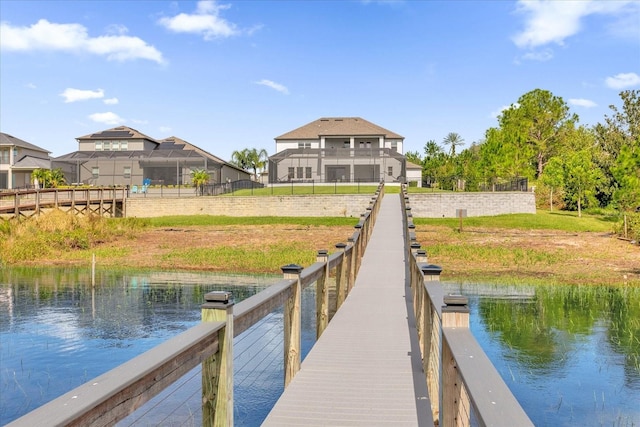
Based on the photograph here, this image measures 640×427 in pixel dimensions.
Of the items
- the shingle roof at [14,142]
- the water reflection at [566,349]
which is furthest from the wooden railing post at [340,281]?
the shingle roof at [14,142]

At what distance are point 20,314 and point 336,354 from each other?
39.6 feet

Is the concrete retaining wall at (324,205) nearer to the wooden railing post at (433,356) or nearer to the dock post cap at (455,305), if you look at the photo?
the wooden railing post at (433,356)

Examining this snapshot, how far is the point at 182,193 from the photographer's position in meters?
53.0

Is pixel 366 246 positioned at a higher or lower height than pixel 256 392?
higher

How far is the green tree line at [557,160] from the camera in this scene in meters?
46.6

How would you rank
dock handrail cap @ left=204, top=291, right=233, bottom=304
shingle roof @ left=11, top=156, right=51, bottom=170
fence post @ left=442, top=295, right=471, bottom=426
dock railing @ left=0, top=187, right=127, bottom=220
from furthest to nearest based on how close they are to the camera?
shingle roof @ left=11, top=156, right=51, bottom=170
dock railing @ left=0, top=187, right=127, bottom=220
dock handrail cap @ left=204, top=291, right=233, bottom=304
fence post @ left=442, top=295, right=471, bottom=426

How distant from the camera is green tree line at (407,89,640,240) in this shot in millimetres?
46594

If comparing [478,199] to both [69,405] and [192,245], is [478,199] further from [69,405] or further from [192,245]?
[69,405]

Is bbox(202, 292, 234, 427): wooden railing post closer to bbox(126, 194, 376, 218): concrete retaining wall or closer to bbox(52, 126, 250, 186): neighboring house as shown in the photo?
bbox(126, 194, 376, 218): concrete retaining wall

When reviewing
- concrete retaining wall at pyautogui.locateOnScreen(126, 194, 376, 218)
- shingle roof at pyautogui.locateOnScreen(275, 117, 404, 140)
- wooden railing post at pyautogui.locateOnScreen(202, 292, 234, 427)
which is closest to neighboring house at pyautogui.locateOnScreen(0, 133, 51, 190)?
concrete retaining wall at pyautogui.locateOnScreen(126, 194, 376, 218)

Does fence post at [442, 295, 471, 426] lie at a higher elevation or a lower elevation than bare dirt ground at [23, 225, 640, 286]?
higher

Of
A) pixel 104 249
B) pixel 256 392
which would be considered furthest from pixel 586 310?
pixel 104 249

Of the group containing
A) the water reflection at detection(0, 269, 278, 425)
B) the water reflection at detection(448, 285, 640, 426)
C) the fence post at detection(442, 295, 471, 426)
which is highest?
the fence post at detection(442, 295, 471, 426)

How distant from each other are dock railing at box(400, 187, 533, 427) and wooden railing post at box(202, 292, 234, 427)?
1.55 meters
